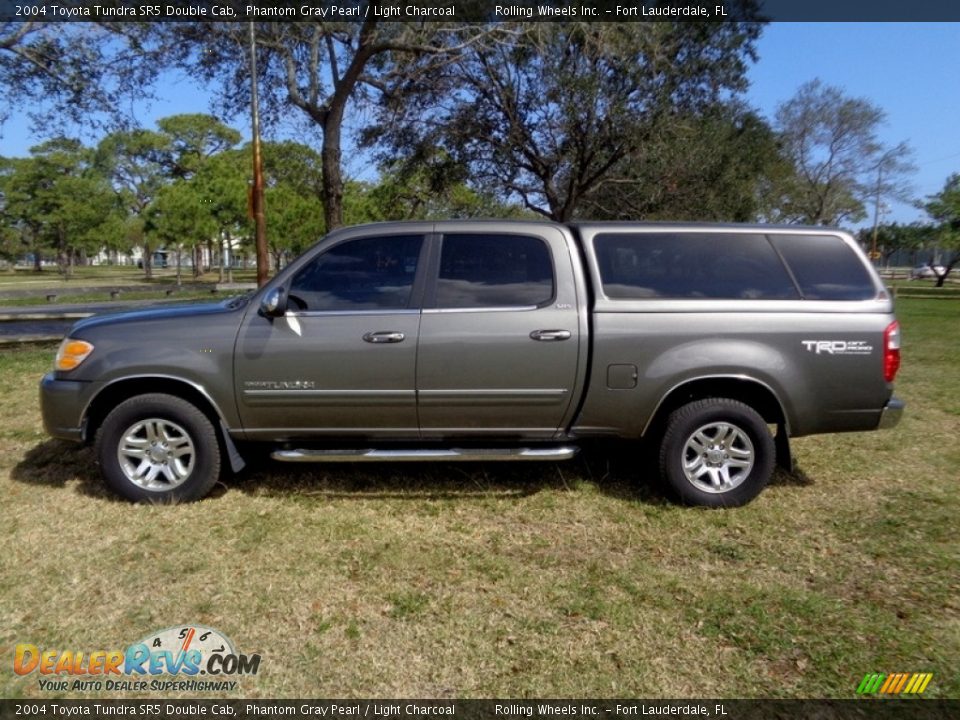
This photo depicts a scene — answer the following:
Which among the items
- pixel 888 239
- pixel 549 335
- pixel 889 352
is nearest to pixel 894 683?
pixel 889 352

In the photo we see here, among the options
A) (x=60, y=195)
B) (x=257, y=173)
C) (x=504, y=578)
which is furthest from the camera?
(x=60, y=195)

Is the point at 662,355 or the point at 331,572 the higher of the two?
the point at 662,355

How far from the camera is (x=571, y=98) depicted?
42.9 ft

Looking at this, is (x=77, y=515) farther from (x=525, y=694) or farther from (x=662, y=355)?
(x=662, y=355)

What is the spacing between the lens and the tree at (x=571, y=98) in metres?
11.9

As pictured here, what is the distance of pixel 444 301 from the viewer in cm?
421

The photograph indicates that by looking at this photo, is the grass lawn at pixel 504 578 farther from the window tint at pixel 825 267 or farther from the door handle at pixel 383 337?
the window tint at pixel 825 267

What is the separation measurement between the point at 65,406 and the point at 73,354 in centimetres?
34

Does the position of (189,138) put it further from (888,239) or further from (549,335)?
(888,239)

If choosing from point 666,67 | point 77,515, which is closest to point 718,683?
point 77,515

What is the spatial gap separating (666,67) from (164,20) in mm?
9298

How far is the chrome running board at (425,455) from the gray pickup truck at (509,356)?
14 millimetres

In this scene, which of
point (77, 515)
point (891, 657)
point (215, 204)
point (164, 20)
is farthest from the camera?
point (215, 204)

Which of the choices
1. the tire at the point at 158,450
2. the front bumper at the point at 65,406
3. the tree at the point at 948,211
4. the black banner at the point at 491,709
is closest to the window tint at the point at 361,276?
the tire at the point at 158,450
